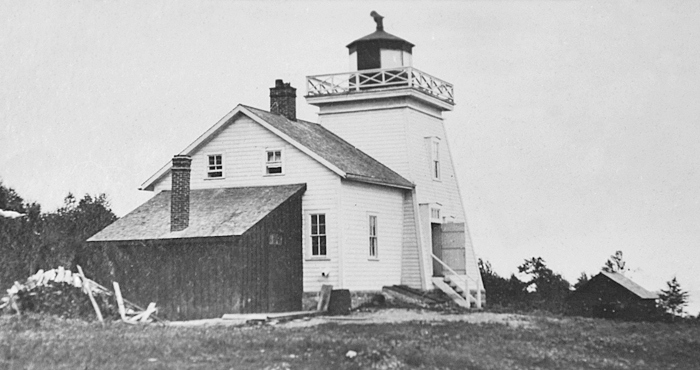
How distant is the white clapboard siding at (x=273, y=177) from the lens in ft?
100

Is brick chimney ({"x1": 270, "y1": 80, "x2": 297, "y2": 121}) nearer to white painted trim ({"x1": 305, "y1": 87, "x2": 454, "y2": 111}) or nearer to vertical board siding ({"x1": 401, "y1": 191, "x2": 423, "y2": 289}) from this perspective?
white painted trim ({"x1": 305, "y1": 87, "x2": 454, "y2": 111})

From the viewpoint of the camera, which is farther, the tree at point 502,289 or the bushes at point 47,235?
the tree at point 502,289

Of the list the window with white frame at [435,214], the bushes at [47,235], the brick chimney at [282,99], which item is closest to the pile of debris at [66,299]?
the bushes at [47,235]

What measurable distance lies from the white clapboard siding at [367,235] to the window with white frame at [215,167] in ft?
13.9

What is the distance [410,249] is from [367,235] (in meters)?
2.82

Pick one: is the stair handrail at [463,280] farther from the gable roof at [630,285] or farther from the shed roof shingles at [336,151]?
the gable roof at [630,285]

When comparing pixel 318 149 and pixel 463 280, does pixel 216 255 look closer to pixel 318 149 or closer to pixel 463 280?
pixel 318 149

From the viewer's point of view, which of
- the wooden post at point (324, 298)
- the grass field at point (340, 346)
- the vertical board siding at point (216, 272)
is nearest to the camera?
the grass field at point (340, 346)

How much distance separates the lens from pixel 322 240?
30.8 m

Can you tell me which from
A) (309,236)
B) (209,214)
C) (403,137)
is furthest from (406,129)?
(209,214)

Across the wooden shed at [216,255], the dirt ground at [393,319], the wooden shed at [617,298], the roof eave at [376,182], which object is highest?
the roof eave at [376,182]

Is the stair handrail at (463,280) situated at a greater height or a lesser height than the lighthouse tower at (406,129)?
lesser

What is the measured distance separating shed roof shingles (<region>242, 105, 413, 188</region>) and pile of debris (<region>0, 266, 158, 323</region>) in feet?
23.3

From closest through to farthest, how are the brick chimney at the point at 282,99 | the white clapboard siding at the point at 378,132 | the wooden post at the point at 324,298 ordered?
the wooden post at the point at 324,298 → the brick chimney at the point at 282,99 → the white clapboard siding at the point at 378,132
